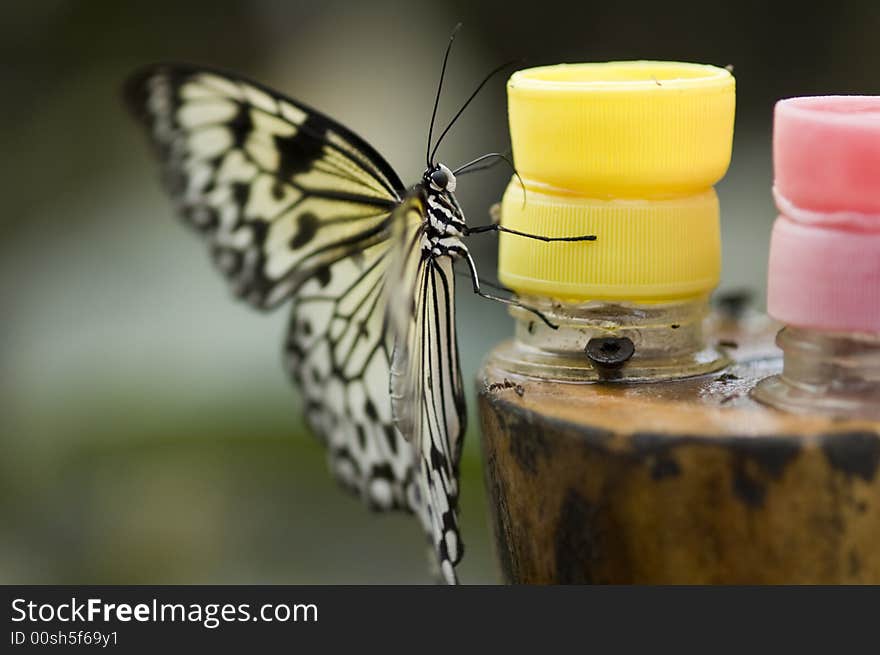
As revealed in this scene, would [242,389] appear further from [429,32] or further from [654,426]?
[654,426]

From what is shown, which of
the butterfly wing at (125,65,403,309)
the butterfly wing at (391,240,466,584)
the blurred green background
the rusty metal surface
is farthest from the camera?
the blurred green background

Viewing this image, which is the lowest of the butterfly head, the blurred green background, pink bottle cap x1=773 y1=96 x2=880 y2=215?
the blurred green background

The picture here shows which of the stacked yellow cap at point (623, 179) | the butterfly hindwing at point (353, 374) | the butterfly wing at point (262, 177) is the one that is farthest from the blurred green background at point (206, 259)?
the stacked yellow cap at point (623, 179)

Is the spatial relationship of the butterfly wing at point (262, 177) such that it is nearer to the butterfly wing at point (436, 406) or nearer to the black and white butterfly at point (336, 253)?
the black and white butterfly at point (336, 253)

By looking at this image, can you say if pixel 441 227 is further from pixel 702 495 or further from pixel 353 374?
pixel 702 495

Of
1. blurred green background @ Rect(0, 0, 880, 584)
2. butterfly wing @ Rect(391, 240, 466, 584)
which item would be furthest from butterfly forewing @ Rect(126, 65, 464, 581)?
blurred green background @ Rect(0, 0, 880, 584)

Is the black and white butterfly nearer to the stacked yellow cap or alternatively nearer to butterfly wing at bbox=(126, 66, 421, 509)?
butterfly wing at bbox=(126, 66, 421, 509)
